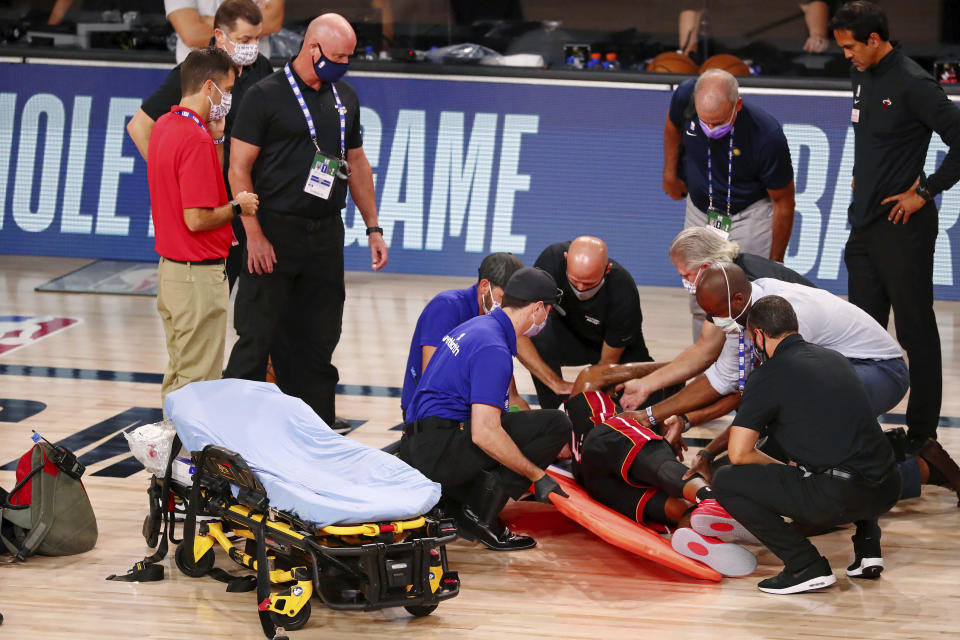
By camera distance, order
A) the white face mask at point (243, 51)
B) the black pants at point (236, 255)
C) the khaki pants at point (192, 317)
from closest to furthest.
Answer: the khaki pants at point (192, 317) → the white face mask at point (243, 51) → the black pants at point (236, 255)

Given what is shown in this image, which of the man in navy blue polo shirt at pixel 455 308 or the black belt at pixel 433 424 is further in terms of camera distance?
the man in navy blue polo shirt at pixel 455 308

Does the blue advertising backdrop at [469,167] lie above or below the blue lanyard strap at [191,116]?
below

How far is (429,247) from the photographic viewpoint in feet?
34.8

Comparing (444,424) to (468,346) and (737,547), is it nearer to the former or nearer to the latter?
(468,346)

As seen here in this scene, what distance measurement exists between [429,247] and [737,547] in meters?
5.84

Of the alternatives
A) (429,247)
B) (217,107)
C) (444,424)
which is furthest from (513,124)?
(444,424)

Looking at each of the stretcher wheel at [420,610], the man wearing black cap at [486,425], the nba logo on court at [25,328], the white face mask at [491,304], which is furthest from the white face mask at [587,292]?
the nba logo on court at [25,328]

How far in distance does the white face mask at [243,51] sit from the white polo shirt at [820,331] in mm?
3023

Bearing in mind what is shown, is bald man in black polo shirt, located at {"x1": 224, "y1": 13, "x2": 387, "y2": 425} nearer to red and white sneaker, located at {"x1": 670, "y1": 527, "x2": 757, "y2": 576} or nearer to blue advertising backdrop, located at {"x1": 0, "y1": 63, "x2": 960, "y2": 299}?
red and white sneaker, located at {"x1": 670, "y1": 527, "x2": 757, "y2": 576}

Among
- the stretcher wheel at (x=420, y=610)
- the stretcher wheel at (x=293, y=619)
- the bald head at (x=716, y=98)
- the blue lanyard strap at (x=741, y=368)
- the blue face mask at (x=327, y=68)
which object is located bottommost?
the stretcher wheel at (x=420, y=610)

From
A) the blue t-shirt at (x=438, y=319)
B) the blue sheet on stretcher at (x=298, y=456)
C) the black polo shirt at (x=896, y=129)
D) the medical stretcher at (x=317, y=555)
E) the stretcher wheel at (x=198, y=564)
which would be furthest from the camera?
the black polo shirt at (x=896, y=129)

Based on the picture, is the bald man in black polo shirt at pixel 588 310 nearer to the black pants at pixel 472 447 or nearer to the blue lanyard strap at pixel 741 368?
the blue lanyard strap at pixel 741 368

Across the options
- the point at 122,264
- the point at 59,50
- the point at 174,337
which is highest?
the point at 59,50

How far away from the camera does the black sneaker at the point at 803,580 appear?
493 cm
